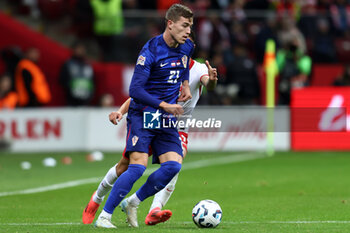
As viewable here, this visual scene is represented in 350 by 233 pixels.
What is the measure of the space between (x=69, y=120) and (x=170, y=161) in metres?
Result: 11.8

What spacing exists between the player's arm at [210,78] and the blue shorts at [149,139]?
0.57 metres

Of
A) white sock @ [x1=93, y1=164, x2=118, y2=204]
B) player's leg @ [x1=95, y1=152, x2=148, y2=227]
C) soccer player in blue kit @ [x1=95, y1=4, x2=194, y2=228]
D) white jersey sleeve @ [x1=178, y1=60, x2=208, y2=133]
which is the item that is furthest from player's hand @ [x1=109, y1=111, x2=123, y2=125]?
white jersey sleeve @ [x1=178, y1=60, x2=208, y2=133]

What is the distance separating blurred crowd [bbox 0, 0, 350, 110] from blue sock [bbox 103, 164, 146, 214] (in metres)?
12.1

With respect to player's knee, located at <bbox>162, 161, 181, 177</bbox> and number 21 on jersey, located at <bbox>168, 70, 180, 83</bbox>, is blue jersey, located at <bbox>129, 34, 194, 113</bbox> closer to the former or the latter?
number 21 on jersey, located at <bbox>168, 70, 180, 83</bbox>

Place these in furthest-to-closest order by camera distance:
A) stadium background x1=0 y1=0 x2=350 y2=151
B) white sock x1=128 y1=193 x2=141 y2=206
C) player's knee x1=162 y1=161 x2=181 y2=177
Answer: stadium background x1=0 y1=0 x2=350 y2=151 → white sock x1=128 y1=193 x2=141 y2=206 → player's knee x1=162 y1=161 x2=181 y2=177

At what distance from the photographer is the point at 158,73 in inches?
308

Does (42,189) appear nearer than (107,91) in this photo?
Yes

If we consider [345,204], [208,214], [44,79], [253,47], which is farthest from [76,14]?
[208,214]

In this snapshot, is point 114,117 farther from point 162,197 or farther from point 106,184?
point 162,197

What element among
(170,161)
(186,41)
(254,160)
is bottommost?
(254,160)

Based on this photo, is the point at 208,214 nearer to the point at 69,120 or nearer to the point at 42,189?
the point at 42,189

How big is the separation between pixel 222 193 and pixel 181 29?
13.8ft

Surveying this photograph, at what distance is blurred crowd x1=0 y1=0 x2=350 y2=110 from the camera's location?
785 inches

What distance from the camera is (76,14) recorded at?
69.5 feet
